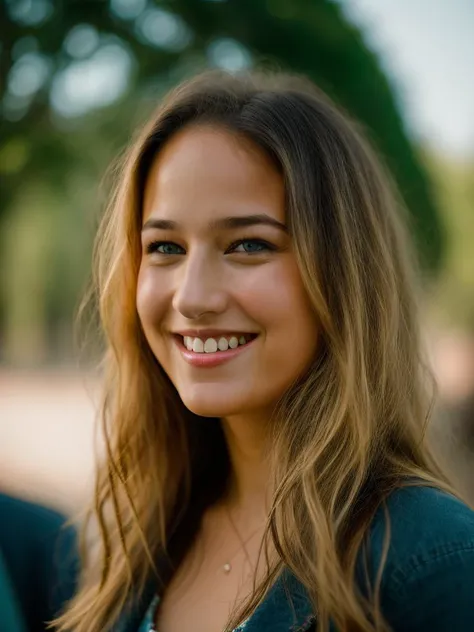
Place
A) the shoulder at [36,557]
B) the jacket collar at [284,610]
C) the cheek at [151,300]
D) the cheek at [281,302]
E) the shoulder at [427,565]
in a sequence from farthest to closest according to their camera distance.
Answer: the shoulder at [36,557]
the cheek at [151,300]
the cheek at [281,302]
the jacket collar at [284,610]
the shoulder at [427,565]

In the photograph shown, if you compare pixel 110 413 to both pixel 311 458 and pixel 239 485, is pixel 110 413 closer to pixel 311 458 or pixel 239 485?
pixel 239 485

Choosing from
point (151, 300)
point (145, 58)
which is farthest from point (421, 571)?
point (145, 58)

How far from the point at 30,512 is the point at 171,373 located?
0.71 metres

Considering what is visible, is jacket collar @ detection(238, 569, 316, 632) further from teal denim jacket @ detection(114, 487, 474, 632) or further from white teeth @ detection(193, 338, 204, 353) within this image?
white teeth @ detection(193, 338, 204, 353)

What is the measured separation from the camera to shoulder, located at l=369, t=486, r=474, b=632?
1.39m

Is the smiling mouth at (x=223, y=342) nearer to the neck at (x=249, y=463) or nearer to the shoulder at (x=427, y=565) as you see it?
the neck at (x=249, y=463)

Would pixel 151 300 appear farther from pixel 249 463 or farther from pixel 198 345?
pixel 249 463

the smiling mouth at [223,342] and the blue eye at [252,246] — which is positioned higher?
the blue eye at [252,246]

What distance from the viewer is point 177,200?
173 centimetres

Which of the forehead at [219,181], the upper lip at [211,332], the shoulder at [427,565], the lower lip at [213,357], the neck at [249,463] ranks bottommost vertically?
the shoulder at [427,565]

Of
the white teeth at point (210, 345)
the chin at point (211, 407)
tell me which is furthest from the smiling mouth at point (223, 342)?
the chin at point (211, 407)

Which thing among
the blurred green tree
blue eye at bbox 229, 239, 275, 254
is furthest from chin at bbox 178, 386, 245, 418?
the blurred green tree

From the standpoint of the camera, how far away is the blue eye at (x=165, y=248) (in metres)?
1.78

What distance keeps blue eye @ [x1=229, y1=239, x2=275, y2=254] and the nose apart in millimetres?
62
